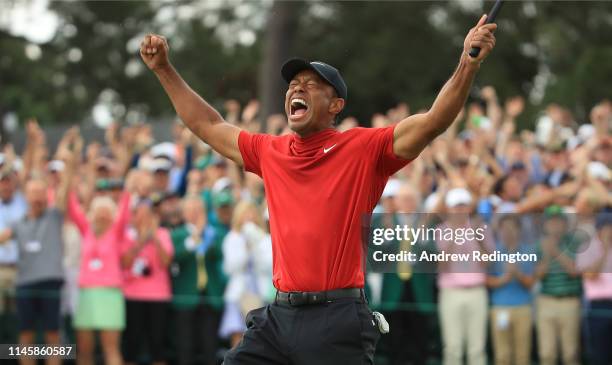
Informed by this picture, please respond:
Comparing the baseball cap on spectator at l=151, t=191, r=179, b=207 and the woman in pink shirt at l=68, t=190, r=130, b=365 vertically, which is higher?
the baseball cap on spectator at l=151, t=191, r=179, b=207

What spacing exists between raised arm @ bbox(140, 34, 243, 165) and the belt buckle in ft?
3.12

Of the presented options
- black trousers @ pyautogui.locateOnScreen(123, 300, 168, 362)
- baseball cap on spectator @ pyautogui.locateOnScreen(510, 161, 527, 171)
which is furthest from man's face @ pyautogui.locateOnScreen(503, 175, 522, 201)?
black trousers @ pyautogui.locateOnScreen(123, 300, 168, 362)

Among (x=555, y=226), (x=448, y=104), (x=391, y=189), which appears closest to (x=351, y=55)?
(x=391, y=189)

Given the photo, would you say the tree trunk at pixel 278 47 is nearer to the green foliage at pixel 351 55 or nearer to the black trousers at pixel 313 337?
the green foliage at pixel 351 55

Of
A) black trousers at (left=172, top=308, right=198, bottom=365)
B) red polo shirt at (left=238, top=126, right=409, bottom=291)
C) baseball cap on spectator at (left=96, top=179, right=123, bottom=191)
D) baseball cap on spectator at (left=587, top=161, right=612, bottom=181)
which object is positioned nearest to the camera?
red polo shirt at (left=238, top=126, right=409, bottom=291)

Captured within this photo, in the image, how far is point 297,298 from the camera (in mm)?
5852

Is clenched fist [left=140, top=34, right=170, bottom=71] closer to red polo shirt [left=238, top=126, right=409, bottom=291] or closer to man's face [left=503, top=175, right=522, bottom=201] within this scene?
red polo shirt [left=238, top=126, right=409, bottom=291]

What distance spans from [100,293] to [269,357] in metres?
5.98

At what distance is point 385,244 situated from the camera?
707 cm

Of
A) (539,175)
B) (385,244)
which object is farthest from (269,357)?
(539,175)

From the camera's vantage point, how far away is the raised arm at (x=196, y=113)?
6457 millimetres

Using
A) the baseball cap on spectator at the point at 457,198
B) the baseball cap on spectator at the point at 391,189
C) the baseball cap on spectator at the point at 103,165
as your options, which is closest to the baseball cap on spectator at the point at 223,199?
the baseball cap on spectator at the point at 103,165

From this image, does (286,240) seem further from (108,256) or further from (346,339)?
(108,256)

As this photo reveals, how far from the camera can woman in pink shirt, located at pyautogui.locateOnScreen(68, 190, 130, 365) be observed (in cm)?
1152
